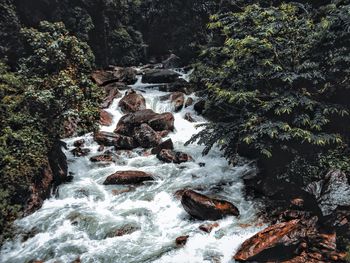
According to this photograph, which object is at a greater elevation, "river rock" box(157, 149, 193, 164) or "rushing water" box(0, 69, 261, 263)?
"river rock" box(157, 149, 193, 164)

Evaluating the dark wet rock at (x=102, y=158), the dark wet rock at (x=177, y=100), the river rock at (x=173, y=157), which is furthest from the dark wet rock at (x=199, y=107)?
the dark wet rock at (x=102, y=158)

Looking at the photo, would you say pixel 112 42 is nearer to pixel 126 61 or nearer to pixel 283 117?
pixel 126 61

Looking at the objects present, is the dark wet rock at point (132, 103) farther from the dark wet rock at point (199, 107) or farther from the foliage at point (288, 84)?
the foliage at point (288, 84)

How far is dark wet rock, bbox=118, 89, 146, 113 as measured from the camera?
62.2ft

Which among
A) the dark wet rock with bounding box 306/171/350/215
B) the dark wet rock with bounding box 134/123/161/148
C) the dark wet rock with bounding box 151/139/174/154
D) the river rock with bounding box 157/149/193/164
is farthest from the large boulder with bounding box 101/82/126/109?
the dark wet rock with bounding box 306/171/350/215

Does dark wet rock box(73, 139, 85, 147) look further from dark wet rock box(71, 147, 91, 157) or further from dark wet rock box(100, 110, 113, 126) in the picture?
dark wet rock box(100, 110, 113, 126)

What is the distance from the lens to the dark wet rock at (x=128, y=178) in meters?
12.0

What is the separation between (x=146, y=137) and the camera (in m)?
15.2

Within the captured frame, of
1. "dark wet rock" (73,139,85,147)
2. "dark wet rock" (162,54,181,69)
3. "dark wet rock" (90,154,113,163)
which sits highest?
"dark wet rock" (162,54,181,69)

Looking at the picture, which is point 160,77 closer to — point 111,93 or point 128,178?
point 111,93

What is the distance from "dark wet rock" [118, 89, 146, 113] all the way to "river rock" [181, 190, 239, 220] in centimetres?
995

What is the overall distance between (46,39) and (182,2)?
1729 centimetres

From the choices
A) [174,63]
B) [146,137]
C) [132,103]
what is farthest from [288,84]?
[174,63]

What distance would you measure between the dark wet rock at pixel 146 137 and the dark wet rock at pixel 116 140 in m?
0.29
